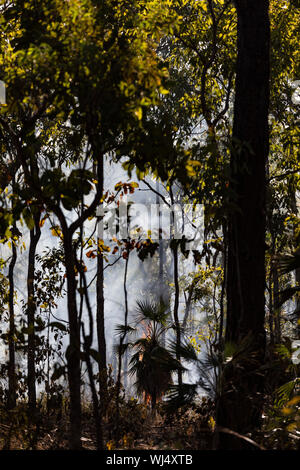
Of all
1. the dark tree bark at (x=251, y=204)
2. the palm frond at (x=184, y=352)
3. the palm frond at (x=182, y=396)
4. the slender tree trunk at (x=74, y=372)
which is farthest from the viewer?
the dark tree bark at (x=251, y=204)

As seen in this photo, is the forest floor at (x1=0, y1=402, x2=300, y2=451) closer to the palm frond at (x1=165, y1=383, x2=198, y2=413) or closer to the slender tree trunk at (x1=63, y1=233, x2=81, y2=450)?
the palm frond at (x1=165, y1=383, x2=198, y2=413)

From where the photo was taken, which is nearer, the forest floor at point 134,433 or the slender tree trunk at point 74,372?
the slender tree trunk at point 74,372

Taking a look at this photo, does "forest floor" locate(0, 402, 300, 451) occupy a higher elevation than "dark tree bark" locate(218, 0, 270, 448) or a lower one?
lower

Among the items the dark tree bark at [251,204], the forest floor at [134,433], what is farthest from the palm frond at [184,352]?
the forest floor at [134,433]

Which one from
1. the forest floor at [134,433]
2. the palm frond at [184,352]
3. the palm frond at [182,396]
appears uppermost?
the palm frond at [184,352]

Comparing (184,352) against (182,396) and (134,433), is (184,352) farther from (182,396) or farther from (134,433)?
(134,433)

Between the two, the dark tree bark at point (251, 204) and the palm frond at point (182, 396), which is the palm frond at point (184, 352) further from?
the dark tree bark at point (251, 204)

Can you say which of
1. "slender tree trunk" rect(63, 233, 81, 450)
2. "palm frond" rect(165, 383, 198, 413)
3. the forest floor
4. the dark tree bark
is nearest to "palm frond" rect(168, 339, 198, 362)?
"palm frond" rect(165, 383, 198, 413)

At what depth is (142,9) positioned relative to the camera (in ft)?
22.3

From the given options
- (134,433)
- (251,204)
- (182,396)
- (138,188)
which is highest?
(138,188)

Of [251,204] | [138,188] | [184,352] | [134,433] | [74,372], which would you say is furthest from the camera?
[134,433]

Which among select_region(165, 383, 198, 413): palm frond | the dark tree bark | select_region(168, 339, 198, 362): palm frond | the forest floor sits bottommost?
the forest floor

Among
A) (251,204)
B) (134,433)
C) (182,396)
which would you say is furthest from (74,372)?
(134,433)
